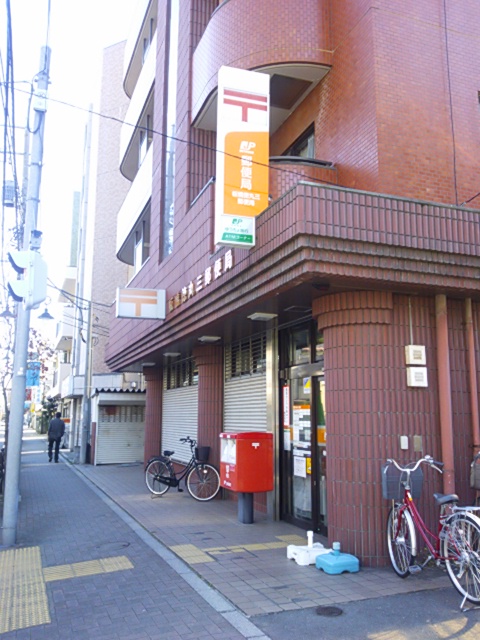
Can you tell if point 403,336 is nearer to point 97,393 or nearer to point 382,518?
point 382,518

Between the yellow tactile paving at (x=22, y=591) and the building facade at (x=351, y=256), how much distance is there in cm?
345

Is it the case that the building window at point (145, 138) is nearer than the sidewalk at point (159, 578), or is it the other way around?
the sidewalk at point (159, 578)

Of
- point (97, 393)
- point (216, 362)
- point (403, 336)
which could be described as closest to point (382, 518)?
point (403, 336)

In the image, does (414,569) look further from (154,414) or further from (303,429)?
(154,414)

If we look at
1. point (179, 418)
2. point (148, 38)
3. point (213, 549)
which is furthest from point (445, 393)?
point (148, 38)

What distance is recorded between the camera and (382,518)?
6.71 m

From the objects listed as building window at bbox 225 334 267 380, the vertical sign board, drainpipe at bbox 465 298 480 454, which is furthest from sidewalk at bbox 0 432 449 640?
the vertical sign board

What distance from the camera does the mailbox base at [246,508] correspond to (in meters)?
9.26

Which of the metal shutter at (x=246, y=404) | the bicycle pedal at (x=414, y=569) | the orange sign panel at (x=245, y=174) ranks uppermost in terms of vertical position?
the orange sign panel at (x=245, y=174)

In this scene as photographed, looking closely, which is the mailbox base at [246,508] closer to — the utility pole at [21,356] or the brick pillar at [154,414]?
the utility pole at [21,356]

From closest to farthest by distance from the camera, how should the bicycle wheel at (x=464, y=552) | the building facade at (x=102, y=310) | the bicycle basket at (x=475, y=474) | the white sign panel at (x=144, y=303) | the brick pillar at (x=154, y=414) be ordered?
the bicycle wheel at (x=464, y=552) < the bicycle basket at (x=475, y=474) < the white sign panel at (x=144, y=303) < the brick pillar at (x=154, y=414) < the building facade at (x=102, y=310)

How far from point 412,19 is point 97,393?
15.9 m

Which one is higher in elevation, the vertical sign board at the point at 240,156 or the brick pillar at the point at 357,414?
the vertical sign board at the point at 240,156

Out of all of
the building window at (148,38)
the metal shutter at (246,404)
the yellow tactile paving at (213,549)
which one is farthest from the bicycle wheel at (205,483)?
the building window at (148,38)
